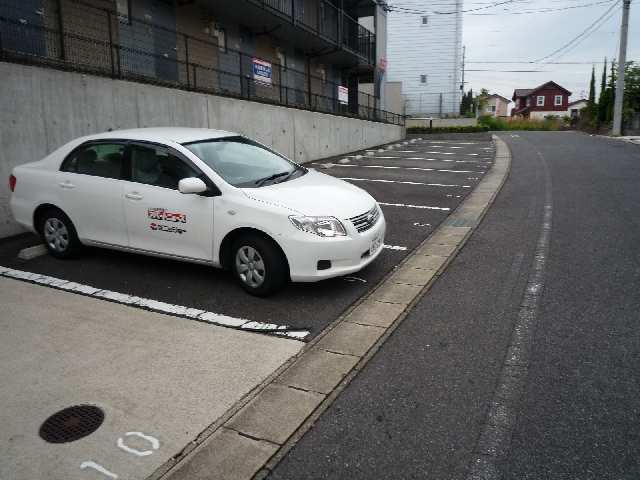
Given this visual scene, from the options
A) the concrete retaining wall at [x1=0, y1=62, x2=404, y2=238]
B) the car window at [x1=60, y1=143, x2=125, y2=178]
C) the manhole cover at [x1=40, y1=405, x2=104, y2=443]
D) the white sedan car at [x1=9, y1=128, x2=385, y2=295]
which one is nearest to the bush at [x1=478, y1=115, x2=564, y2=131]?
the concrete retaining wall at [x1=0, y1=62, x2=404, y2=238]

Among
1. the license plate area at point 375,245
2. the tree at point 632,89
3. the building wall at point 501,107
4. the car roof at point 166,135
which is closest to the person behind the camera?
the license plate area at point 375,245

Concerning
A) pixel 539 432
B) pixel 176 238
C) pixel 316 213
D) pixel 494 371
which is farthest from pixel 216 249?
pixel 539 432

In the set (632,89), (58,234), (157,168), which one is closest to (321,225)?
(157,168)

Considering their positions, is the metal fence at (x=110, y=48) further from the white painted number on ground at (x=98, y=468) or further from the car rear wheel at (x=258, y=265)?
the white painted number on ground at (x=98, y=468)

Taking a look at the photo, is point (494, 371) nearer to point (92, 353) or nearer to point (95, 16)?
point (92, 353)

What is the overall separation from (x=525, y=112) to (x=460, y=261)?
88.2 m

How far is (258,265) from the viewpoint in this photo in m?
4.82

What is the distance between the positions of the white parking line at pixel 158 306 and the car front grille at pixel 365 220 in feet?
4.13

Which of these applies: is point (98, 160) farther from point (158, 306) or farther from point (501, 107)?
point (501, 107)

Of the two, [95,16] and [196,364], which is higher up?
[95,16]

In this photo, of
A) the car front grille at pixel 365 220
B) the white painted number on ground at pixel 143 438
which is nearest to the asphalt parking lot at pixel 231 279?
the car front grille at pixel 365 220

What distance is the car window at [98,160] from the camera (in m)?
5.62

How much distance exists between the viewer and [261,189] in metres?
5.00

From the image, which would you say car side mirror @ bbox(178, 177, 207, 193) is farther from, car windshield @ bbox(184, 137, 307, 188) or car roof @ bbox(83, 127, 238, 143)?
car roof @ bbox(83, 127, 238, 143)
